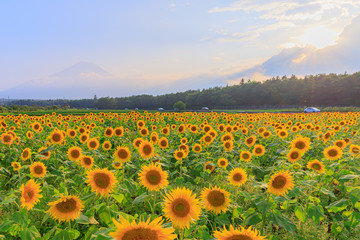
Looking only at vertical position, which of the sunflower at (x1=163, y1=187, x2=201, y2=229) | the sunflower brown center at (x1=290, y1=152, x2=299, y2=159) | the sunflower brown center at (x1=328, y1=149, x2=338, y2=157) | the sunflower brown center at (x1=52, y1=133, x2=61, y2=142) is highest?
the sunflower brown center at (x1=52, y1=133, x2=61, y2=142)

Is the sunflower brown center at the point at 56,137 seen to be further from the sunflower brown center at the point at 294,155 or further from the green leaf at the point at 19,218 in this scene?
the sunflower brown center at the point at 294,155

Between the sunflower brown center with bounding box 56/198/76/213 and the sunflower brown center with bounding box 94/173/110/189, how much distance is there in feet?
1.63

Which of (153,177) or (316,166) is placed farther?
(316,166)

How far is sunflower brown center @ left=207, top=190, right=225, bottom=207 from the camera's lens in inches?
95.7

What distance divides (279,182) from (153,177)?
1.48m

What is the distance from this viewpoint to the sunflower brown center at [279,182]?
2.70m

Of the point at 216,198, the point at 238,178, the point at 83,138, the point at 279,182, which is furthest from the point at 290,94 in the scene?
the point at 216,198

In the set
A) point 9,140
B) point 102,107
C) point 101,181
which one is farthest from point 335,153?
point 102,107

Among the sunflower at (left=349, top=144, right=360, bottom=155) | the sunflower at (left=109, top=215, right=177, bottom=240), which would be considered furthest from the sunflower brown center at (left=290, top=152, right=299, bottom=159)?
the sunflower at (left=109, top=215, right=177, bottom=240)

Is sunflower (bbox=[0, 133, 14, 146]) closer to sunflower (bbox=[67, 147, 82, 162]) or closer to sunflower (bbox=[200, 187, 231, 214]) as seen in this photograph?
sunflower (bbox=[67, 147, 82, 162])

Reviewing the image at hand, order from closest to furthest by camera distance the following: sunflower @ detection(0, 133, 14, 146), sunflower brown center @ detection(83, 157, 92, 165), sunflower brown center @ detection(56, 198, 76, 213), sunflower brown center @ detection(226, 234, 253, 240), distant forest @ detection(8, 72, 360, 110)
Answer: sunflower brown center @ detection(226, 234, 253, 240), sunflower brown center @ detection(56, 198, 76, 213), sunflower brown center @ detection(83, 157, 92, 165), sunflower @ detection(0, 133, 14, 146), distant forest @ detection(8, 72, 360, 110)

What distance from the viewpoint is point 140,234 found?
1282mm

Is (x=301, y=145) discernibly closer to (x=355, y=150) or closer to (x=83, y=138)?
(x=355, y=150)

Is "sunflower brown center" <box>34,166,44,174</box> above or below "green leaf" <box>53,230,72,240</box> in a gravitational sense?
above
